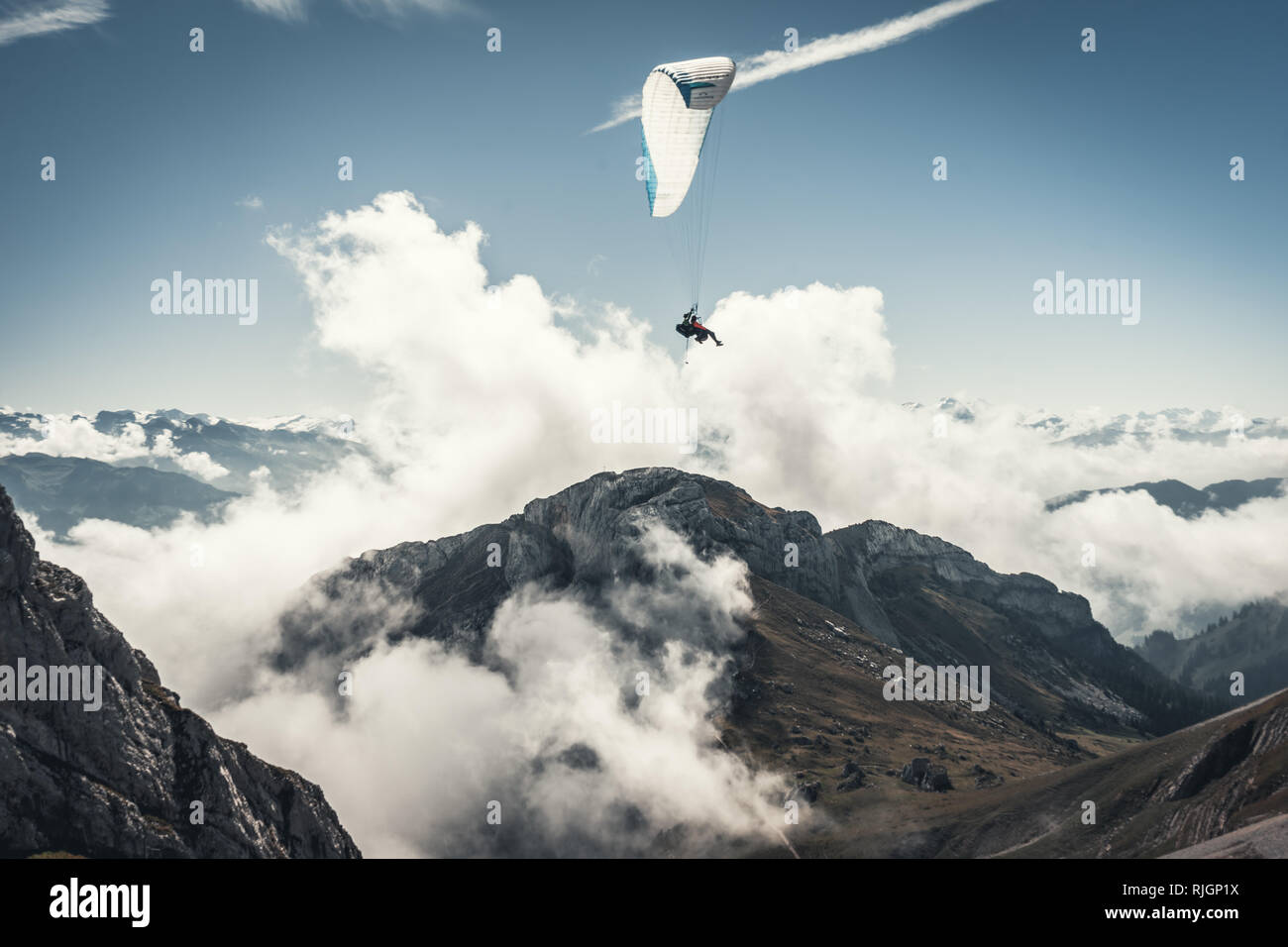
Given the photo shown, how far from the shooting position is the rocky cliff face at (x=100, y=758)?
310 ft

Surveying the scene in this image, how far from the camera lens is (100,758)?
338 ft

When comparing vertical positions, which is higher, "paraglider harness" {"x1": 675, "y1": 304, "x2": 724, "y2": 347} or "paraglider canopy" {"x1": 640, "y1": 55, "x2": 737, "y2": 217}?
"paraglider canopy" {"x1": 640, "y1": 55, "x2": 737, "y2": 217}

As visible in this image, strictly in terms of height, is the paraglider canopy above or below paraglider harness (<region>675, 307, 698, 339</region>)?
above

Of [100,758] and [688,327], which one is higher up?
[688,327]

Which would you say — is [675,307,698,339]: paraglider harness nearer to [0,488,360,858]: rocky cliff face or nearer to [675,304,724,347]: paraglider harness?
[675,304,724,347]: paraglider harness

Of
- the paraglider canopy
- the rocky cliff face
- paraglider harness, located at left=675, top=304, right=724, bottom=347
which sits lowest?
the rocky cliff face

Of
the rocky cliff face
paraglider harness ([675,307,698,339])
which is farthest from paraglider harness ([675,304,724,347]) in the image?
the rocky cliff face

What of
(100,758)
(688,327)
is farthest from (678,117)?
(100,758)

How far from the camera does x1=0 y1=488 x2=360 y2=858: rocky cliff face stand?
94.6 m

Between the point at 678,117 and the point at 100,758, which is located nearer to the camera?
the point at 678,117

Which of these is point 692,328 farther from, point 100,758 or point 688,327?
point 100,758

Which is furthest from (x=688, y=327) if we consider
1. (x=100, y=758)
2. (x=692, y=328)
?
(x=100, y=758)
